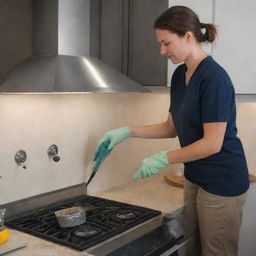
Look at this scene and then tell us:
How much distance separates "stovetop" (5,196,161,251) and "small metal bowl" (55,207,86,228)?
0.06ft

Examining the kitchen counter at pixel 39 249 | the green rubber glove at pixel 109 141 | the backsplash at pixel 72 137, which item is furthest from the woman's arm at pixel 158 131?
the kitchen counter at pixel 39 249

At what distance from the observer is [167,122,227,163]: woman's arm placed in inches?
56.9

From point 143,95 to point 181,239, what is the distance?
101 centimetres

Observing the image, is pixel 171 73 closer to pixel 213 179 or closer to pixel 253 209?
pixel 213 179

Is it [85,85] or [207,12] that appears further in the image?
[207,12]

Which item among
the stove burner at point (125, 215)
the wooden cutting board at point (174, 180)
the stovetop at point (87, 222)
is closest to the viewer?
the stovetop at point (87, 222)

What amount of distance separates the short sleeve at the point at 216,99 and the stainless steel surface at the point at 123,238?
1.53ft

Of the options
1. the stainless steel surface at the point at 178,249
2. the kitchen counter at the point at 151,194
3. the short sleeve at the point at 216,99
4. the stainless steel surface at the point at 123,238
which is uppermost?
the short sleeve at the point at 216,99

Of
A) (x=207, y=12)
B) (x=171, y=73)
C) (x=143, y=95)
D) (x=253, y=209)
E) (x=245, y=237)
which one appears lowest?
(x=245, y=237)

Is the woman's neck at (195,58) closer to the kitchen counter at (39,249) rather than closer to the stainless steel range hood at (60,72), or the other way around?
the stainless steel range hood at (60,72)

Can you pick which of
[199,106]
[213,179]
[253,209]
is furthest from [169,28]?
[253,209]

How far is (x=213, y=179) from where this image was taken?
1571 mm

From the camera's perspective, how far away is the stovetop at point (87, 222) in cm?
140

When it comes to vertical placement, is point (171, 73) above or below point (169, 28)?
below
